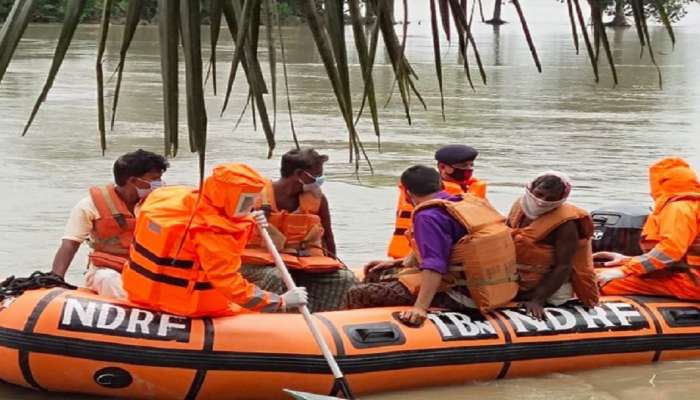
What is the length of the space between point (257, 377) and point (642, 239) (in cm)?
215

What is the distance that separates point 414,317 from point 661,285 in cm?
144

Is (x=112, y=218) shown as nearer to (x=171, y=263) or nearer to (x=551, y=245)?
(x=171, y=263)

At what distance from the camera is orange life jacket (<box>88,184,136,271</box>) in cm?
517

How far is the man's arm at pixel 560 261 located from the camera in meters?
5.18

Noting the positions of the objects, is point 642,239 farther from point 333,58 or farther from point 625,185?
point 625,185

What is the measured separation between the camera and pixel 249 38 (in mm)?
850

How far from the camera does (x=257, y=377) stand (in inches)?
187

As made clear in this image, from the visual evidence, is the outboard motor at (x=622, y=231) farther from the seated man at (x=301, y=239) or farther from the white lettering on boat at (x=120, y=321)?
the white lettering on boat at (x=120, y=321)

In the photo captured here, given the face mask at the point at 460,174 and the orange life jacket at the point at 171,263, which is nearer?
the orange life jacket at the point at 171,263

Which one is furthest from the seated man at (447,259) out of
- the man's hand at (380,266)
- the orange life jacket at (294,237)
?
the orange life jacket at (294,237)

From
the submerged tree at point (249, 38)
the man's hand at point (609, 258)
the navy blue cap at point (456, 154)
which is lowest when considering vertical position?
the man's hand at point (609, 258)

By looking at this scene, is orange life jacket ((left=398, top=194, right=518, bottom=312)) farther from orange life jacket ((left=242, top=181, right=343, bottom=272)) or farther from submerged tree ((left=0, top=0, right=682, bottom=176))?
submerged tree ((left=0, top=0, right=682, bottom=176))

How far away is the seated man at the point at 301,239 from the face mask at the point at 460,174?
642mm

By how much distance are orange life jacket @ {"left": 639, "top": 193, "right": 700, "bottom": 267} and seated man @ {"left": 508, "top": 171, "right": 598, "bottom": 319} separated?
1.72 ft
